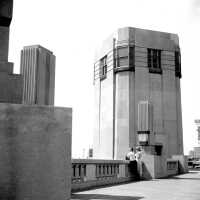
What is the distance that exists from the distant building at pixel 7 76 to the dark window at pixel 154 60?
2891cm

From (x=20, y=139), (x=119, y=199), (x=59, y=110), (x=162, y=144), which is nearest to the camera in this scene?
(x=20, y=139)

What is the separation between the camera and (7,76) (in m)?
4.04

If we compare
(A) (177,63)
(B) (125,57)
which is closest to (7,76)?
(B) (125,57)

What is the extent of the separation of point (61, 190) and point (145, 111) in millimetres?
15646

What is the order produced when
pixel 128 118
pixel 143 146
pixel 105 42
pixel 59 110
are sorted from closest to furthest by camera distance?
pixel 59 110 < pixel 143 146 < pixel 128 118 < pixel 105 42

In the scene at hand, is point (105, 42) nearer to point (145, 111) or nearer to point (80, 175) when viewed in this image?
point (145, 111)

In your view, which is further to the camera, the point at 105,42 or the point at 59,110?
the point at 105,42

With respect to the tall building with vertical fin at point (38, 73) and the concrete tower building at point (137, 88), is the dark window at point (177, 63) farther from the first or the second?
the tall building with vertical fin at point (38, 73)

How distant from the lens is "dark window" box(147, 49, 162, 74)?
32.5 m

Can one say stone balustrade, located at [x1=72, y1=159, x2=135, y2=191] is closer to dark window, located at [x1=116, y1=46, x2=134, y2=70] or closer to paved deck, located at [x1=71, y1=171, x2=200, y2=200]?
paved deck, located at [x1=71, y1=171, x2=200, y2=200]

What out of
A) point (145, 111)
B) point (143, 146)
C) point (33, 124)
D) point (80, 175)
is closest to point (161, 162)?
point (143, 146)

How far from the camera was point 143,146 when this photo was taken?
1833cm

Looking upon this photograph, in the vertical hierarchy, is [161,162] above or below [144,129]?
below

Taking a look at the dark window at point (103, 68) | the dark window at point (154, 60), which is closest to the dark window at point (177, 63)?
the dark window at point (154, 60)
